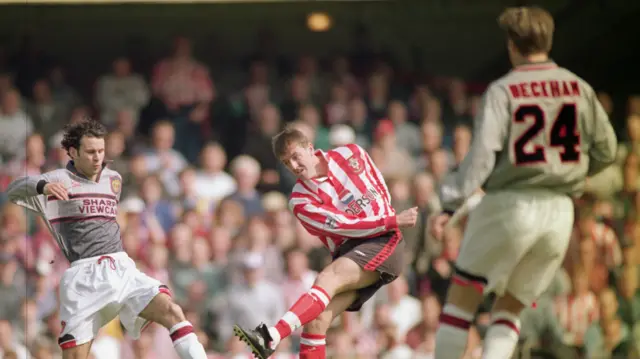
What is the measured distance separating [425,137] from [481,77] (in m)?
1.51

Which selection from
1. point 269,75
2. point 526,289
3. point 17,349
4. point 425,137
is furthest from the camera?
point 269,75

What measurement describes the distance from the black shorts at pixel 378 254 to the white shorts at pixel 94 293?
102 cm

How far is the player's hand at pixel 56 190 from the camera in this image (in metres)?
6.14

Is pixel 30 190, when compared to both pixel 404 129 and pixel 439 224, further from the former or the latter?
pixel 404 129

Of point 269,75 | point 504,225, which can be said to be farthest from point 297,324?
point 269,75

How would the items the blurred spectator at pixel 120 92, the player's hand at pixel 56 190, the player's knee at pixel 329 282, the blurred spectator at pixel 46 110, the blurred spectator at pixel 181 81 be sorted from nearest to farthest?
the player's hand at pixel 56 190, the player's knee at pixel 329 282, the blurred spectator at pixel 46 110, the blurred spectator at pixel 120 92, the blurred spectator at pixel 181 81

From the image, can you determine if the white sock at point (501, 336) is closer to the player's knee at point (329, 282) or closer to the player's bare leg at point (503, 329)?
the player's bare leg at point (503, 329)

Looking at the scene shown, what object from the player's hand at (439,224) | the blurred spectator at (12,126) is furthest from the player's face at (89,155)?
the blurred spectator at (12,126)

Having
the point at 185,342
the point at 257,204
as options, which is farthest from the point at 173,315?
the point at 257,204

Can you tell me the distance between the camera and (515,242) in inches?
266

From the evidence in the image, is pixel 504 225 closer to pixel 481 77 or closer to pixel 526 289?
pixel 526 289

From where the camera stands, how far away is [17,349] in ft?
32.3

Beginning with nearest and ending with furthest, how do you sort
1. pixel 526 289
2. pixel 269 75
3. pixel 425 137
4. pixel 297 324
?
pixel 297 324, pixel 526 289, pixel 425 137, pixel 269 75

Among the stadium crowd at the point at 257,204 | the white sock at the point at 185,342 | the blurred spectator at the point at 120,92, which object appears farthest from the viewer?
the blurred spectator at the point at 120,92
